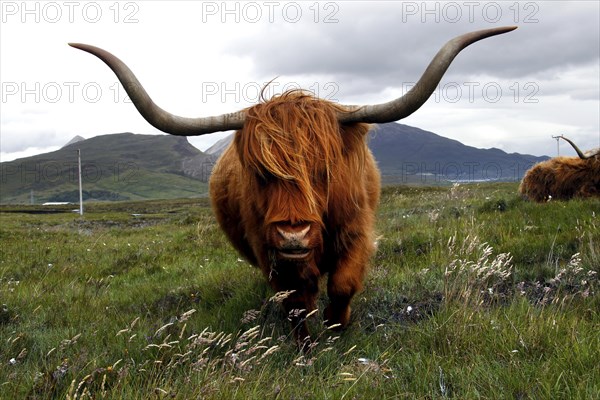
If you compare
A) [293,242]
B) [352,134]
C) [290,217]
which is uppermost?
[352,134]

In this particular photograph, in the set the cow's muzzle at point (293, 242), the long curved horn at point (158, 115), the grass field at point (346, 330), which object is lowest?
the grass field at point (346, 330)

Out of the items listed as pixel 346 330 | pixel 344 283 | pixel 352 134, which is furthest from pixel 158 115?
pixel 346 330

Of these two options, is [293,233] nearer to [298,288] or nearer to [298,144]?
[298,144]

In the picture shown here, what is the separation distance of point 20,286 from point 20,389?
3.69 meters

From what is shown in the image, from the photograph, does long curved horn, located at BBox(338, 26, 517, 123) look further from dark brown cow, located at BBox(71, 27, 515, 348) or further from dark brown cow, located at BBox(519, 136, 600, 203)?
dark brown cow, located at BBox(519, 136, 600, 203)

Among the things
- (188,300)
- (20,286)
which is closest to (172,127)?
(188,300)

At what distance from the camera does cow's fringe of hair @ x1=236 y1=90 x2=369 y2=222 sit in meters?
3.96

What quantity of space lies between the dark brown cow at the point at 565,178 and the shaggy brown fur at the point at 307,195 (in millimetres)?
9061

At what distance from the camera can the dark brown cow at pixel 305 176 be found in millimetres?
3836

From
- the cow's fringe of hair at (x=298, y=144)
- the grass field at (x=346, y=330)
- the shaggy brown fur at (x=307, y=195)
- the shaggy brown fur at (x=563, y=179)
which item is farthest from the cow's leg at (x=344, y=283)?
the shaggy brown fur at (x=563, y=179)

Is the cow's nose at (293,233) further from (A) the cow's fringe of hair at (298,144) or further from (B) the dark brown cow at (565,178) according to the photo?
(B) the dark brown cow at (565,178)

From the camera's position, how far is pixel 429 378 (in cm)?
304

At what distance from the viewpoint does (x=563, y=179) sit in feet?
42.5

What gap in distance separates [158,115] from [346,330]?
7.57 feet
